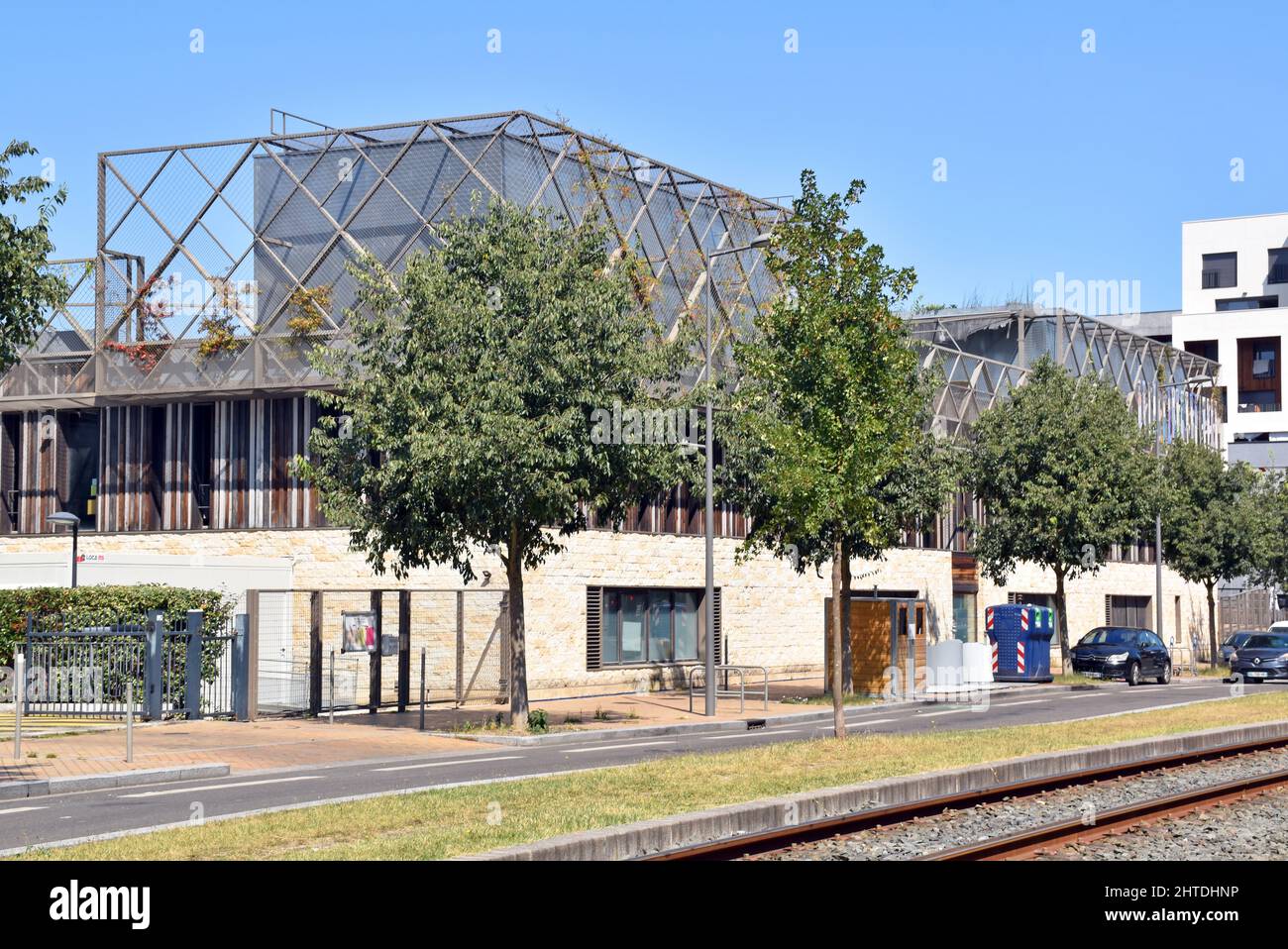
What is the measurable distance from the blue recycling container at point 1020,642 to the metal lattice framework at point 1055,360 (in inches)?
295

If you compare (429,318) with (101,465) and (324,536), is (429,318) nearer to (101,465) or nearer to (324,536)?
(324,536)

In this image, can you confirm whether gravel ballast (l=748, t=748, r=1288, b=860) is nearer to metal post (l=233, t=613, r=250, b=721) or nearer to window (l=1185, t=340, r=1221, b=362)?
metal post (l=233, t=613, r=250, b=721)

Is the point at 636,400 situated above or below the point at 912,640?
above

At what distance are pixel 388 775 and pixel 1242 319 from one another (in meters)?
87.6

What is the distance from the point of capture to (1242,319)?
316 feet

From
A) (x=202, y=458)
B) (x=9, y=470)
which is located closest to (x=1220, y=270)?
(x=202, y=458)

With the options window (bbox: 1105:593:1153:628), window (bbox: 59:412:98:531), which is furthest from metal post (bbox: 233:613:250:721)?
window (bbox: 1105:593:1153:628)

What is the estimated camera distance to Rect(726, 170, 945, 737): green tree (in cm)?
2294

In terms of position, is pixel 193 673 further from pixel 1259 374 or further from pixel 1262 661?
pixel 1259 374

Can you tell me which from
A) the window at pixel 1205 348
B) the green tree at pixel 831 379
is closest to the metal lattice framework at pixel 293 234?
the green tree at pixel 831 379

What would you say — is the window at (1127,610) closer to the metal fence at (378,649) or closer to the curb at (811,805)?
the metal fence at (378,649)
